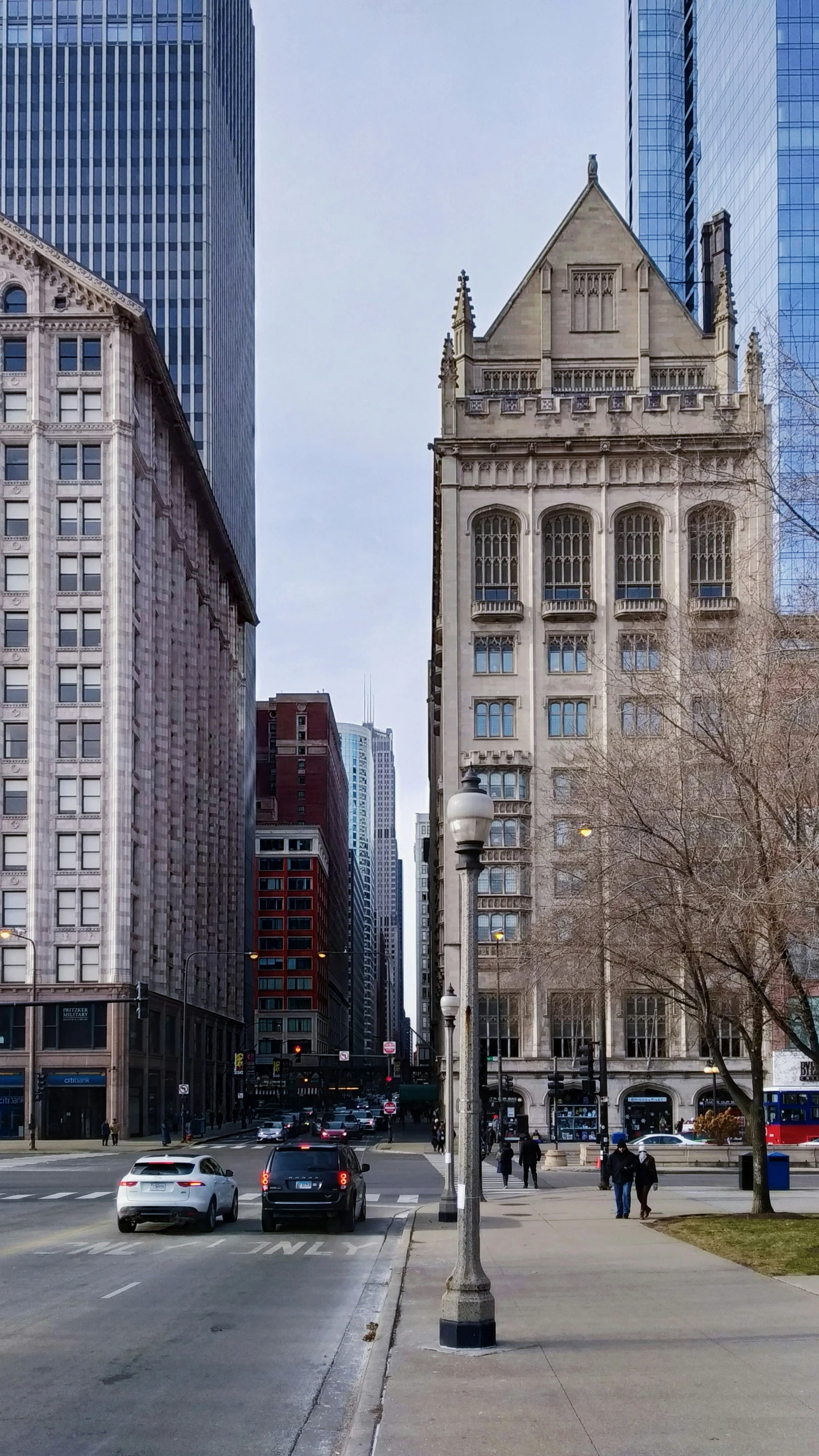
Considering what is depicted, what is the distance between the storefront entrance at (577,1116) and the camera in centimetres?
8081

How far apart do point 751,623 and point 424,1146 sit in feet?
195

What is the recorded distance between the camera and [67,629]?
82812 mm

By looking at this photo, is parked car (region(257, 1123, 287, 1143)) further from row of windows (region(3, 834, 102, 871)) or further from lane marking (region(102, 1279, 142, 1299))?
lane marking (region(102, 1279, 142, 1299))

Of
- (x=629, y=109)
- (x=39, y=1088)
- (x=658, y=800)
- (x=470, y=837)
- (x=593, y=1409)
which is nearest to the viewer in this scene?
(x=593, y=1409)

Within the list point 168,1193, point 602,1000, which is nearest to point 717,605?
point 602,1000

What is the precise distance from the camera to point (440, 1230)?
28.4m

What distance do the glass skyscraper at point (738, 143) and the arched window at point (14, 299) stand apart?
44.8 m

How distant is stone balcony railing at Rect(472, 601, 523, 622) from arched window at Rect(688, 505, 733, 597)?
9.50 m

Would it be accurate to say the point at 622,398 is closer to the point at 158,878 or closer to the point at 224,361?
the point at 158,878

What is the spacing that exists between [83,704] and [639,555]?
1239 inches

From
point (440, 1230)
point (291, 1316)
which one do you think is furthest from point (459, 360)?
point (291, 1316)

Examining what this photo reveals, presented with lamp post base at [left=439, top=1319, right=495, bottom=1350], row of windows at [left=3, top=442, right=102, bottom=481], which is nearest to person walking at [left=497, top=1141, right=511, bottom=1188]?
lamp post base at [left=439, top=1319, right=495, bottom=1350]

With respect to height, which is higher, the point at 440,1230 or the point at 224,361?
the point at 224,361

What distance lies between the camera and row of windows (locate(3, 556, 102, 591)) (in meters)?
83.1
